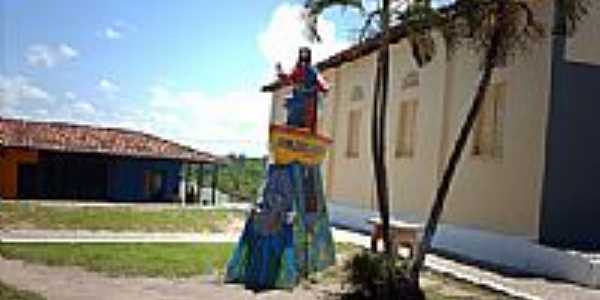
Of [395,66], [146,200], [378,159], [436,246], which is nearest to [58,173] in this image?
[146,200]

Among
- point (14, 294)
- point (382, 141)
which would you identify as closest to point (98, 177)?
point (382, 141)

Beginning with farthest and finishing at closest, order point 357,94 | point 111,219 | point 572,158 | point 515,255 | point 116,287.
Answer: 1. point 357,94
2. point 111,219
3. point 572,158
4. point 515,255
5. point 116,287

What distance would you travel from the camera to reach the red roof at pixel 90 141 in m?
34.9

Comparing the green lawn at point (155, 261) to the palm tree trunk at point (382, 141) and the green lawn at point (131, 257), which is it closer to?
the green lawn at point (131, 257)

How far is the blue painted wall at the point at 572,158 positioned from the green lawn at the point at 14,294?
9748mm

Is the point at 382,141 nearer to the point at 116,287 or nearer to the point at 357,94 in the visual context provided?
the point at 116,287

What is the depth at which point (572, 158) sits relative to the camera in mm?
16438

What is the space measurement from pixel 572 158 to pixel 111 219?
461 inches

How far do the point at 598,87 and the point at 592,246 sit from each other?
3.08 m

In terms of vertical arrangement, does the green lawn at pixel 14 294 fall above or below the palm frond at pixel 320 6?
below

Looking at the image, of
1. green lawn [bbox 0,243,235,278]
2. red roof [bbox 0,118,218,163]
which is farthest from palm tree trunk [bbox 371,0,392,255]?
red roof [bbox 0,118,218,163]

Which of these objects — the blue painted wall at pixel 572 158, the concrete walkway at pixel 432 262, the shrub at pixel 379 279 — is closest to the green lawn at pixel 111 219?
the concrete walkway at pixel 432 262

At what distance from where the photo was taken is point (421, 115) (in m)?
21.4

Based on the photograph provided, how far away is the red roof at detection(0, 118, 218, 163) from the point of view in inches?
1375
